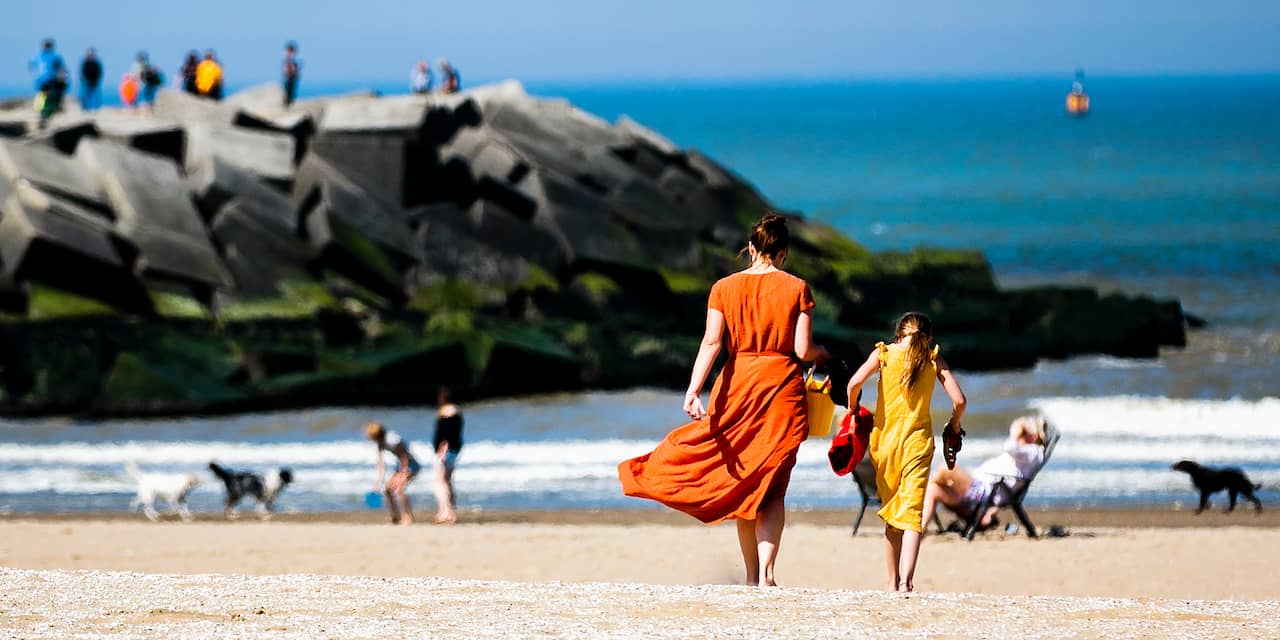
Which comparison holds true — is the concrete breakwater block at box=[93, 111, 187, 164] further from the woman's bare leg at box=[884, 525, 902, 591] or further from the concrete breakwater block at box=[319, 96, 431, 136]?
the woman's bare leg at box=[884, 525, 902, 591]

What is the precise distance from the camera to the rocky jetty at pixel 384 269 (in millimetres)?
20344

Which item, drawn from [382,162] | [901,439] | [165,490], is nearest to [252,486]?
[165,490]

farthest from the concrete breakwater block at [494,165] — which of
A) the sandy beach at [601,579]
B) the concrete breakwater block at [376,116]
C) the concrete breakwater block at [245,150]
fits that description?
the sandy beach at [601,579]

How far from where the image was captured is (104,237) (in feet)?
70.6

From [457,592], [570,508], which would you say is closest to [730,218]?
[570,508]

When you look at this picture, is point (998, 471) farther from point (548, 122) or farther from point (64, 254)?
point (548, 122)

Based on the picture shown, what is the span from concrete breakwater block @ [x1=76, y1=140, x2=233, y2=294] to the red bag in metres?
15.4

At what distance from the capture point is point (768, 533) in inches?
295

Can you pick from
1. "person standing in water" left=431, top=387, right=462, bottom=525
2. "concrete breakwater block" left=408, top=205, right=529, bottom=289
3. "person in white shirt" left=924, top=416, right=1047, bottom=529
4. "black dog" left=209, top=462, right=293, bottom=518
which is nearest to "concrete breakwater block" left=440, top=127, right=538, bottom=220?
"concrete breakwater block" left=408, top=205, right=529, bottom=289

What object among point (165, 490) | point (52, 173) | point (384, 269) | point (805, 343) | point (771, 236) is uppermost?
point (771, 236)

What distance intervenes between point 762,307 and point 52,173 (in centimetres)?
1744

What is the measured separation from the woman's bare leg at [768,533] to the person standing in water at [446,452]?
5.85m

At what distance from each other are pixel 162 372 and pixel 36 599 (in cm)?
1265

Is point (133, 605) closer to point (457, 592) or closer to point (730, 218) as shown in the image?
point (457, 592)
